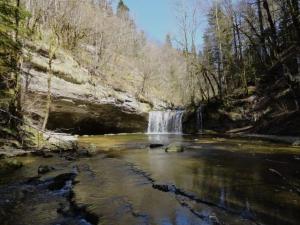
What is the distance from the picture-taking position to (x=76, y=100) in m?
27.6

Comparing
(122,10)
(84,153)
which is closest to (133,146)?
(84,153)

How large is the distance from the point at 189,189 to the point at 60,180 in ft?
12.5

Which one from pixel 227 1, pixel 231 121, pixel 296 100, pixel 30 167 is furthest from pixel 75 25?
pixel 30 167

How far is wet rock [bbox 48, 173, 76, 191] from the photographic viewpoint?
8.93 m

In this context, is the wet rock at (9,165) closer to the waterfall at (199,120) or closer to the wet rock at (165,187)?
the wet rock at (165,187)

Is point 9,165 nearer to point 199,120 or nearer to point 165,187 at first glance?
point 165,187

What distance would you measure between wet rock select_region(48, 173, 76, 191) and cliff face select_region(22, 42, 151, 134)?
30.1ft

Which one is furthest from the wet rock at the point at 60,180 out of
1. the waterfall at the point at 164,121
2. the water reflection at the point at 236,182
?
the waterfall at the point at 164,121

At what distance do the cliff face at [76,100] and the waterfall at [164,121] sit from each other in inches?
34.2

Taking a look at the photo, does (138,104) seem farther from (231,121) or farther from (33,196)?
(33,196)

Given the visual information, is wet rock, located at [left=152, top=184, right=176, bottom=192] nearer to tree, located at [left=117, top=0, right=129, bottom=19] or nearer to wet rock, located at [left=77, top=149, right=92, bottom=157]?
wet rock, located at [left=77, top=149, right=92, bottom=157]

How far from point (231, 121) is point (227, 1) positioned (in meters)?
12.2

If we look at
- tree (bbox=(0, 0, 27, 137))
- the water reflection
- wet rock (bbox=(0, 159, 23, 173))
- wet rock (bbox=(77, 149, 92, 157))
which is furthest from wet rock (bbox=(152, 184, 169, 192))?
wet rock (bbox=(77, 149, 92, 157))

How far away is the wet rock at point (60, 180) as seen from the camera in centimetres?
893
